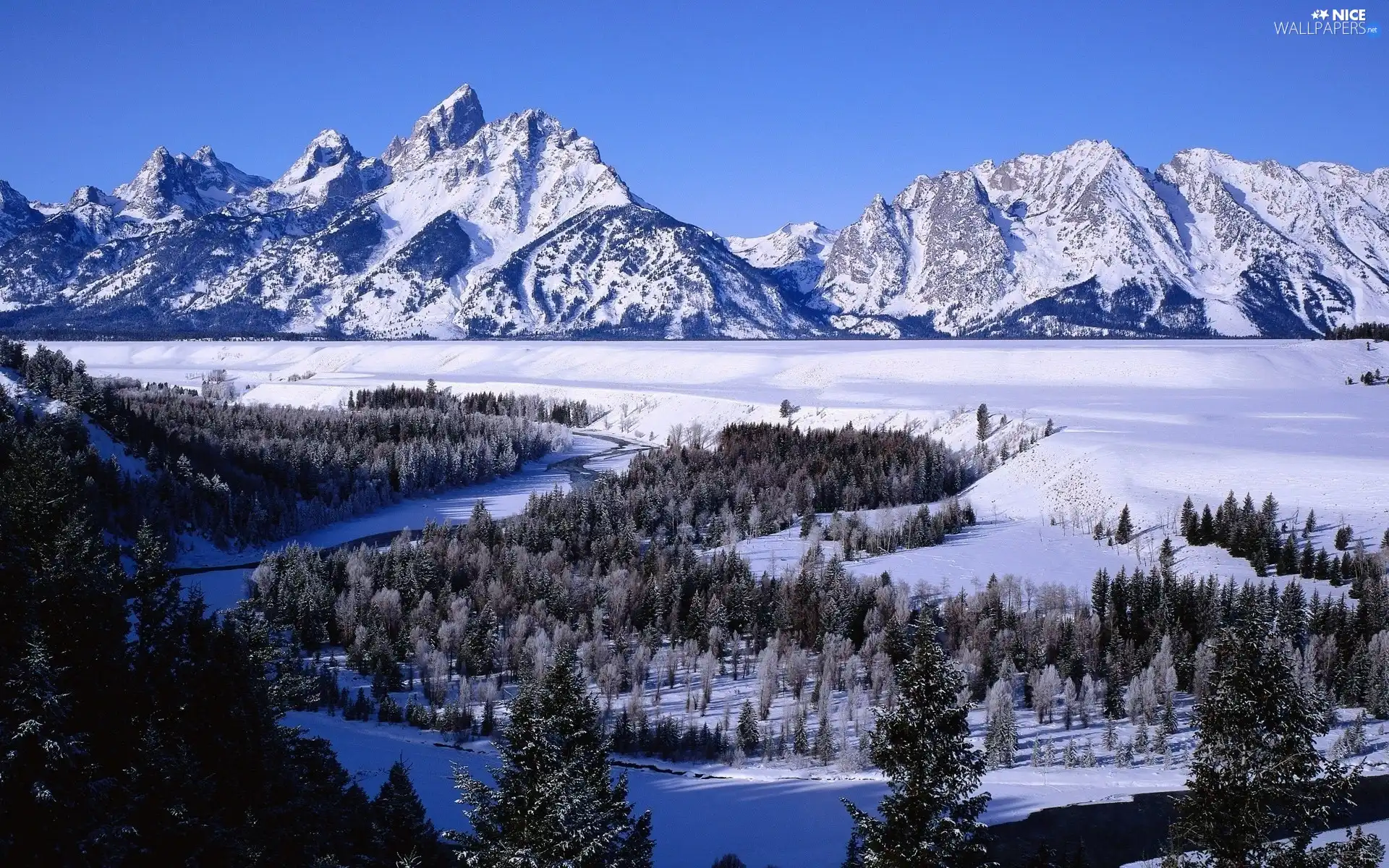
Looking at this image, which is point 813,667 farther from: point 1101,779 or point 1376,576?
point 1376,576

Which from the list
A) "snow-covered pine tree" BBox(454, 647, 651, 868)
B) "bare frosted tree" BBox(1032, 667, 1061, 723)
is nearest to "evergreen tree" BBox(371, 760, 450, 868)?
"snow-covered pine tree" BBox(454, 647, 651, 868)

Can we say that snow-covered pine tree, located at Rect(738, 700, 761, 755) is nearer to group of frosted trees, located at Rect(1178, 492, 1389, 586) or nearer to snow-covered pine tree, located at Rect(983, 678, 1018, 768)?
snow-covered pine tree, located at Rect(983, 678, 1018, 768)

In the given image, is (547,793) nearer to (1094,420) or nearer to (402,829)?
(402,829)

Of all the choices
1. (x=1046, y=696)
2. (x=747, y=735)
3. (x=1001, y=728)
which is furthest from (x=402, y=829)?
(x=1046, y=696)

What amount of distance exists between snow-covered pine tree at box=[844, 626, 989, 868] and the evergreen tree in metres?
14.2

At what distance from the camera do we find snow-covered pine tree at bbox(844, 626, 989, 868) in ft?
51.0

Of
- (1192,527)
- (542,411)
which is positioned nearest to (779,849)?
(1192,527)

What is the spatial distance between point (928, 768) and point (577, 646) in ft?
142

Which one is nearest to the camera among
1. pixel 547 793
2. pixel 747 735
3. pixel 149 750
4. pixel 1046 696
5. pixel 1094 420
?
pixel 547 793

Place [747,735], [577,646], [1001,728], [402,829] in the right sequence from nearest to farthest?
1. [402,829]
2. [1001,728]
3. [747,735]
4. [577,646]

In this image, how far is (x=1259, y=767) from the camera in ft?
53.2

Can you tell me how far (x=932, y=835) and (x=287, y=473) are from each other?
102400mm

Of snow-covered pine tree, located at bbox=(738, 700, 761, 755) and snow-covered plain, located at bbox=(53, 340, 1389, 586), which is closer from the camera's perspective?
snow-covered pine tree, located at bbox=(738, 700, 761, 755)

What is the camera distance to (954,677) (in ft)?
51.1
